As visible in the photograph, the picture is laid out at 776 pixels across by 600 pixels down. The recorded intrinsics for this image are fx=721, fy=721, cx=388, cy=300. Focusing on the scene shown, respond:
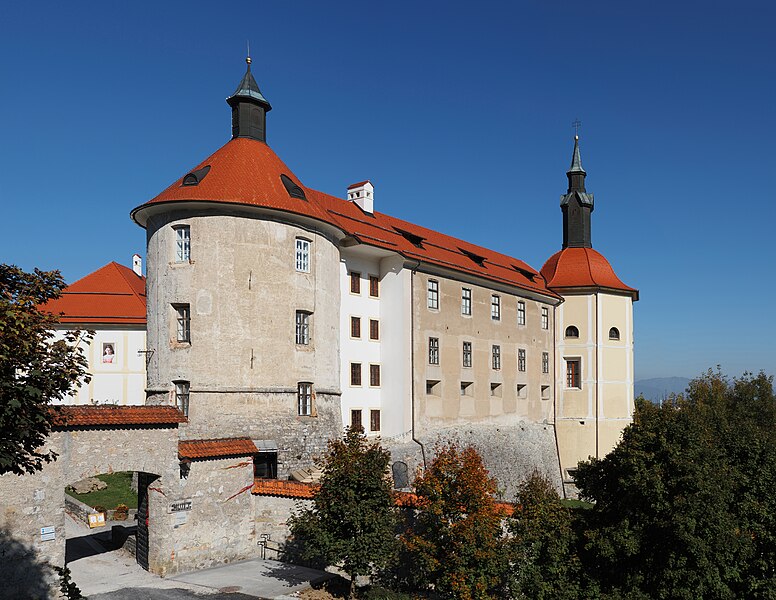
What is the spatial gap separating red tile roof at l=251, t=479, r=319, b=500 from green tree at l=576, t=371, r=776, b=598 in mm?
8000

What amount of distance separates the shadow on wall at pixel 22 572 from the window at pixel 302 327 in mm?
11682

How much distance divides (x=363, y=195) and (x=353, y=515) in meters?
21.7

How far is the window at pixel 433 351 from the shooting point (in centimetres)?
3366

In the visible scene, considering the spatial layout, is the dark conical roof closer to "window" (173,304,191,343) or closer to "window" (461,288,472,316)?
"window" (173,304,191,343)

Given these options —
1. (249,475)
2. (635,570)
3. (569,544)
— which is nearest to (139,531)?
(249,475)

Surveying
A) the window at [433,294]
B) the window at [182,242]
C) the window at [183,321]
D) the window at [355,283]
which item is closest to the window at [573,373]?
the window at [433,294]

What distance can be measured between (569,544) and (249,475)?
9.90m

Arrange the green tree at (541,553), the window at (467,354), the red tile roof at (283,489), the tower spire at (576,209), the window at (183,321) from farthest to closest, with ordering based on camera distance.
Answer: the tower spire at (576,209)
the window at (467,354)
the window at (183,321)
the red tile roof at (283,489)
the green tree at (541,553)

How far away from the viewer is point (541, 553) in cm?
1773

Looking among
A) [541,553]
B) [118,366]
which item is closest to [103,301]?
[118,366]

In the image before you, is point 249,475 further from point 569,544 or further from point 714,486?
point 714,486

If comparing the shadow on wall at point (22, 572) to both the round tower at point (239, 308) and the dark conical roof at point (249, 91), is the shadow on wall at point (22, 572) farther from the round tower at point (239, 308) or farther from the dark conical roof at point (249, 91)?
the dark conical roof at point (249, 91)

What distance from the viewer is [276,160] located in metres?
28.5

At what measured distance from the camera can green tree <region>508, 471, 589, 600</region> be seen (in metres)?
17.3
